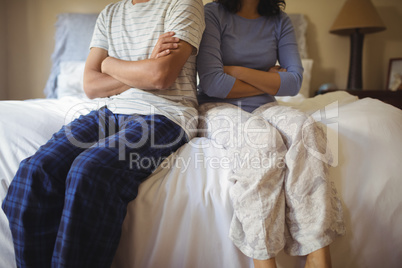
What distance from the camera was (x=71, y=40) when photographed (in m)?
2.50

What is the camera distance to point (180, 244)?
78cm

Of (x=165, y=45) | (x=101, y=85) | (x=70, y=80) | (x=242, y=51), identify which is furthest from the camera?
(x=70, y=80)

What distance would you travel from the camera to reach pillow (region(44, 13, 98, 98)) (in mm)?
2457

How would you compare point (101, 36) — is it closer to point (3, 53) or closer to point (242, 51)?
point (242, 51)

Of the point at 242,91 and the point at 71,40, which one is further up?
the point at 71,40

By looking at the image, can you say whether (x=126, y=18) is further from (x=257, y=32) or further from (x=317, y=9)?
(x=317, y=9)

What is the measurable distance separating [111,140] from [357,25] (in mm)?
2340

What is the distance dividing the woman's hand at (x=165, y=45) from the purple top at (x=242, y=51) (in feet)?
0.62

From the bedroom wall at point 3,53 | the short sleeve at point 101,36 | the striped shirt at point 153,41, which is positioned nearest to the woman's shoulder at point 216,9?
the striped shirt at point 153,41

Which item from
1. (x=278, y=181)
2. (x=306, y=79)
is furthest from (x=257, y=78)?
(x=306, y=79)

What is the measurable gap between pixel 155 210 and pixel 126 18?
2.38 feet

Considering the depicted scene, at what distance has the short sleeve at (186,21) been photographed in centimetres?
99

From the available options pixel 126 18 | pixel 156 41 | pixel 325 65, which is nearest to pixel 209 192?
pixel 156 41

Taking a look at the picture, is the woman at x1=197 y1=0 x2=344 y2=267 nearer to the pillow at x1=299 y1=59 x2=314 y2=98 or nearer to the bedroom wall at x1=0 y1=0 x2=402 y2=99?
the pillow at x1=299 y1=59 x2=314 y2=98
